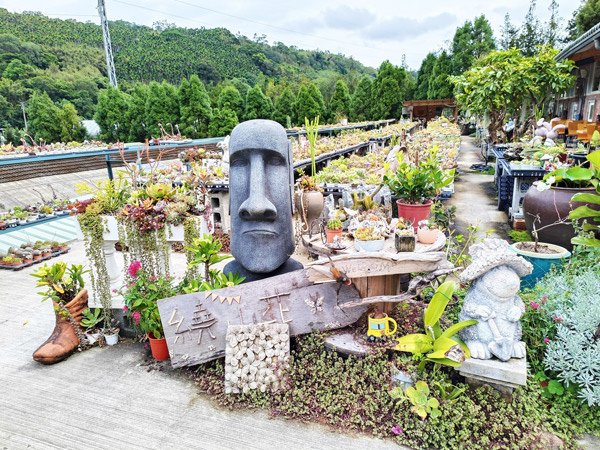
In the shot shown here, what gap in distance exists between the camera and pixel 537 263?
3.65m

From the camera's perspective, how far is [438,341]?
104 inches

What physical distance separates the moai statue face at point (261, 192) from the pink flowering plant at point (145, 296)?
694 millimetres

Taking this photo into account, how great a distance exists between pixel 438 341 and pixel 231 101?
64.6 ft

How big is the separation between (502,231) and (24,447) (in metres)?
6.23

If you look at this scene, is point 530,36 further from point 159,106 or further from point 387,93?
point 159,106

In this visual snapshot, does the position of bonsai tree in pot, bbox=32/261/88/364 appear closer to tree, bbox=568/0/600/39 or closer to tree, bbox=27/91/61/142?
tree, bbox=27/91/61/142

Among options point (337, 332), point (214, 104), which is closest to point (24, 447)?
point (337, 332)

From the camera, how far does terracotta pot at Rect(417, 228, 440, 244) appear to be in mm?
3578

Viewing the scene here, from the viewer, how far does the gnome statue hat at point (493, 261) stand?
101 inches

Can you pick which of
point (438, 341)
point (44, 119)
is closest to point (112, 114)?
point (44, 119)

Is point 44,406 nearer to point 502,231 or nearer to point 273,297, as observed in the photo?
point 273,297

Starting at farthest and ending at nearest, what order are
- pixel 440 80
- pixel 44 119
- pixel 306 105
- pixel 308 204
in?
1. pixel 440 80
2. pixel 306 105
3. pixel 44 119
4. pixel 308 204

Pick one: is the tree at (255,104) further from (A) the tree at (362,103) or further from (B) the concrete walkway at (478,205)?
(B) the concrete walkway at (478,205)

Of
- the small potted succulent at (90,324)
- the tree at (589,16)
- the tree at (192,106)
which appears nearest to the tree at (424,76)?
the tree at (589,16)
